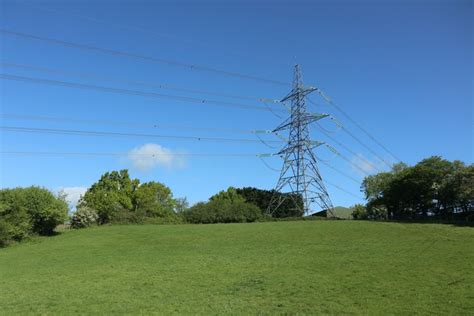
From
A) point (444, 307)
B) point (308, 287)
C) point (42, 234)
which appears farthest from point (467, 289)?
point (42, 234)

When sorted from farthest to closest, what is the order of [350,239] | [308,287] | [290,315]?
[350,239], [308,287], [290,315]

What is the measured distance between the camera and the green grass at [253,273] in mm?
14680

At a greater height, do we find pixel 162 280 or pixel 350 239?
pixel 350 239

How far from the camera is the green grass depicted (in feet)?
48.2

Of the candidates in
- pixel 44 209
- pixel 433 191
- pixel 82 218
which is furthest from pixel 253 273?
pixel 433 191

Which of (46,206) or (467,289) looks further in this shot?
(46,206)

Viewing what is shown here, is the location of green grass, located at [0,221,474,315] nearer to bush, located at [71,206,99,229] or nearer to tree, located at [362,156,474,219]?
bush, located at [71,206,99,229]

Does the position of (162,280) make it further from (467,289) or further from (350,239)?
(350,239)

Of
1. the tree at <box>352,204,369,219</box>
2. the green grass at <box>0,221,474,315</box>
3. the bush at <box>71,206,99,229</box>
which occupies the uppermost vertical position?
the tree at <box>352,204,369,219</box>

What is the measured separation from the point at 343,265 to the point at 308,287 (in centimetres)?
547

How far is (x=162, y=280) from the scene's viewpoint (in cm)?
2011

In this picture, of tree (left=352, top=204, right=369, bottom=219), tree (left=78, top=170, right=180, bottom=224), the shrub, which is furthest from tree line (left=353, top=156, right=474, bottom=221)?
the shrub

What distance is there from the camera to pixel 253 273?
21.0 metres

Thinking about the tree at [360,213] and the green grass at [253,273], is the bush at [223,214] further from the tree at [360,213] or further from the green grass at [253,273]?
the tree at [360,213]
